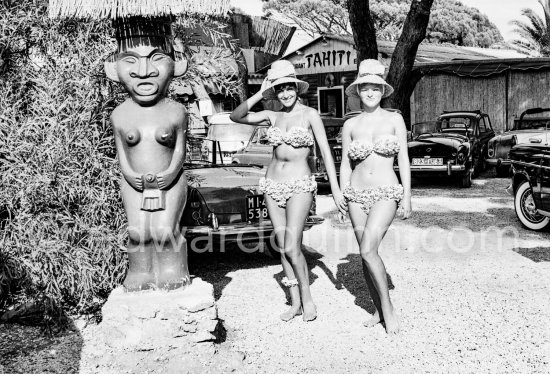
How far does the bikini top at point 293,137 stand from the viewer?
487 cm

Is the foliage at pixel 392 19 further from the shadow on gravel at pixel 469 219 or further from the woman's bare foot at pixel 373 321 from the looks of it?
the woman's bare foot at pixel 373 321

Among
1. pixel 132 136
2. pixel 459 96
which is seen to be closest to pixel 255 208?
pixel 132 136

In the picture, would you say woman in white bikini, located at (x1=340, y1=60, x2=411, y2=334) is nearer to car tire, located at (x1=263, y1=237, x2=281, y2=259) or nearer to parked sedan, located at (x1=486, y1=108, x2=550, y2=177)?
car tire, located at (x1=263, y1=237, x2=281, y2=259)

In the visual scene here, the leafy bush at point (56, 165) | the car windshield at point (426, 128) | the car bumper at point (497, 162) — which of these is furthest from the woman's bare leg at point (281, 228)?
the car bumper at point (497, 162)

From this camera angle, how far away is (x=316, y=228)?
30.7 ft

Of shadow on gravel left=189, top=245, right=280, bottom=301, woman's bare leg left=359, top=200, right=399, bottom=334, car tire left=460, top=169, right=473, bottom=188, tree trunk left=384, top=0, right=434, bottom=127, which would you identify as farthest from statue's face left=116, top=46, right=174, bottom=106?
car tire left=460, top=169, right=473, bottom=188

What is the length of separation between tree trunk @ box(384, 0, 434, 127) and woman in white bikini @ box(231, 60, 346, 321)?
796 cm

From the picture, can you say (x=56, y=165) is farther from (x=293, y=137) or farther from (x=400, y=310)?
(x=400, y=310)

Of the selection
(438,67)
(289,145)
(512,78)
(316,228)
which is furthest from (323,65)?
(289,145)

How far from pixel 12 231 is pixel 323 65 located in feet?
61.9

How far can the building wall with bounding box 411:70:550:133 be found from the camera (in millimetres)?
19453

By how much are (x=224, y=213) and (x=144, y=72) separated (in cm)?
244

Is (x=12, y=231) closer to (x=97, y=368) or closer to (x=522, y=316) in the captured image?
(x=97, y=368)

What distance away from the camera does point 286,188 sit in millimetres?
4828
